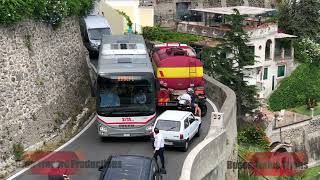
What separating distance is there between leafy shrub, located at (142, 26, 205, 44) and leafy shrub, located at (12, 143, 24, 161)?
29.2 m

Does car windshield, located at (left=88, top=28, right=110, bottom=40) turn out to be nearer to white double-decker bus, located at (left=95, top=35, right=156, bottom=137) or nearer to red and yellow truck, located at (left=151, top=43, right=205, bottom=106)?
red and yellow truck, located at (left=151, top=43, right=205, bottom=106)

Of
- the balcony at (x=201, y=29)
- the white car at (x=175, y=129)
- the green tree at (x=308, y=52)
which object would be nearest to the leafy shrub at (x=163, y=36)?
the balcony at (x=201, y=29)

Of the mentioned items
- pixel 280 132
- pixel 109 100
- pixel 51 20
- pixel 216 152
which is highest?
pixel 51 20

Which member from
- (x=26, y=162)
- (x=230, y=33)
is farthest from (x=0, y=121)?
(x=230, y=33)

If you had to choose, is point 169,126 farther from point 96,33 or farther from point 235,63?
point 96,33

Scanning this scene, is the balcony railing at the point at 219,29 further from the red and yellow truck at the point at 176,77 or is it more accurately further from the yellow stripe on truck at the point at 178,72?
the yellow stripe on truck at the point at 178,72

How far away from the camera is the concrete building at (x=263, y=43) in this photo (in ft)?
165

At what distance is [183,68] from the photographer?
26.9m

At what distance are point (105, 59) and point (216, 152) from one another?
6.05 meters

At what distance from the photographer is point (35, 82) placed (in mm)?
22766

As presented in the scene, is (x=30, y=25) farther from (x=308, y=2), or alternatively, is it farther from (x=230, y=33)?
(x=308, y=2)

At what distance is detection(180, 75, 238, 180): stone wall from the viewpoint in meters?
18.9

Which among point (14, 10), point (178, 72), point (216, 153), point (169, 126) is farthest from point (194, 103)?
point (14, 10)

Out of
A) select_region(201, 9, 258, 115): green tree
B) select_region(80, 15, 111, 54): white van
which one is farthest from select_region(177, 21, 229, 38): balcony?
select_region(201, 9, 258, 115): green tree
